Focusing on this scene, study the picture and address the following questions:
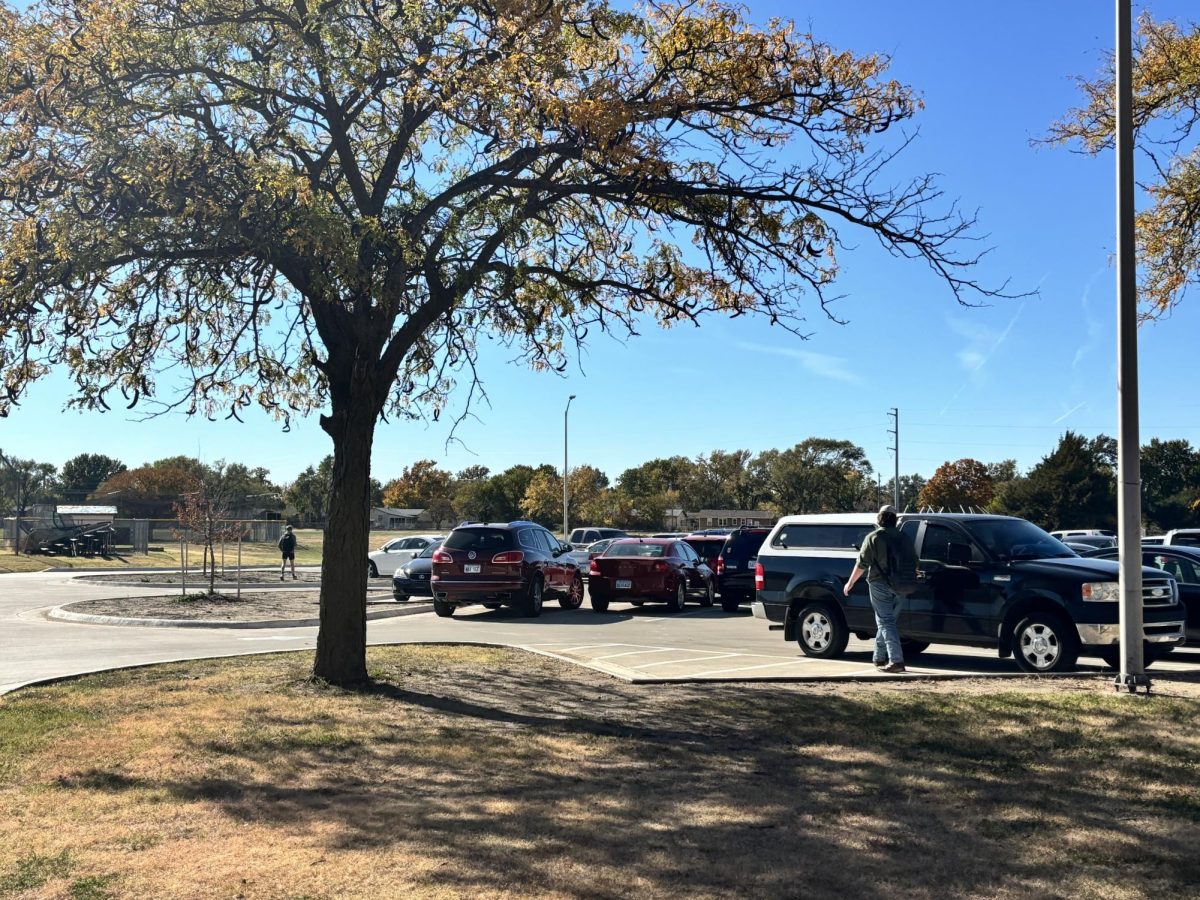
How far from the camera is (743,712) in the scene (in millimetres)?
9445

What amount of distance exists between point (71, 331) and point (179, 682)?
3.92 m

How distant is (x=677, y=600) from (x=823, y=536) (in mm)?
8602

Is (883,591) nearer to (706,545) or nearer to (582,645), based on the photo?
(582,645)

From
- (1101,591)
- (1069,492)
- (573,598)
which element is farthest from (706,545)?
(1069,492)

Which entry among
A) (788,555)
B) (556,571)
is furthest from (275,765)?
(556,571)

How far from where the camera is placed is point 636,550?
2289 centimetres

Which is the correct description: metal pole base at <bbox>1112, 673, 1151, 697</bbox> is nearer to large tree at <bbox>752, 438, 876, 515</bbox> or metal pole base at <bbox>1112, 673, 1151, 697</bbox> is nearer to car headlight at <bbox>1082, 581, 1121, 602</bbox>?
car headlight at <bbox>1082, 581, 1121, 602</bbox>

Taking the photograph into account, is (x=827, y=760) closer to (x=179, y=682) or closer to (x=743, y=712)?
(x=743, y=712)

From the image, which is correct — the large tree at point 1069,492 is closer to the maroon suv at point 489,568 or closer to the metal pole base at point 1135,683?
the maroon suv at point 489,568

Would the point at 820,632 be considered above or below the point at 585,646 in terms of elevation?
above

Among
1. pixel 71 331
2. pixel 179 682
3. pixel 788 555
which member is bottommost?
pixel 179 682

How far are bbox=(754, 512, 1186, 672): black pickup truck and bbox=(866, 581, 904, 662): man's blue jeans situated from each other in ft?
1.96

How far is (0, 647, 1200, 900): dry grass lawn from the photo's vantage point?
5.09m

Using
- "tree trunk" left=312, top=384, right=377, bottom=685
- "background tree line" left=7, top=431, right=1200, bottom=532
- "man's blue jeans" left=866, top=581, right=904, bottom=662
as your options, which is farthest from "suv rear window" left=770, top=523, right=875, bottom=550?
"background tree line" left=7, top=431, right=1200, bottom=532
